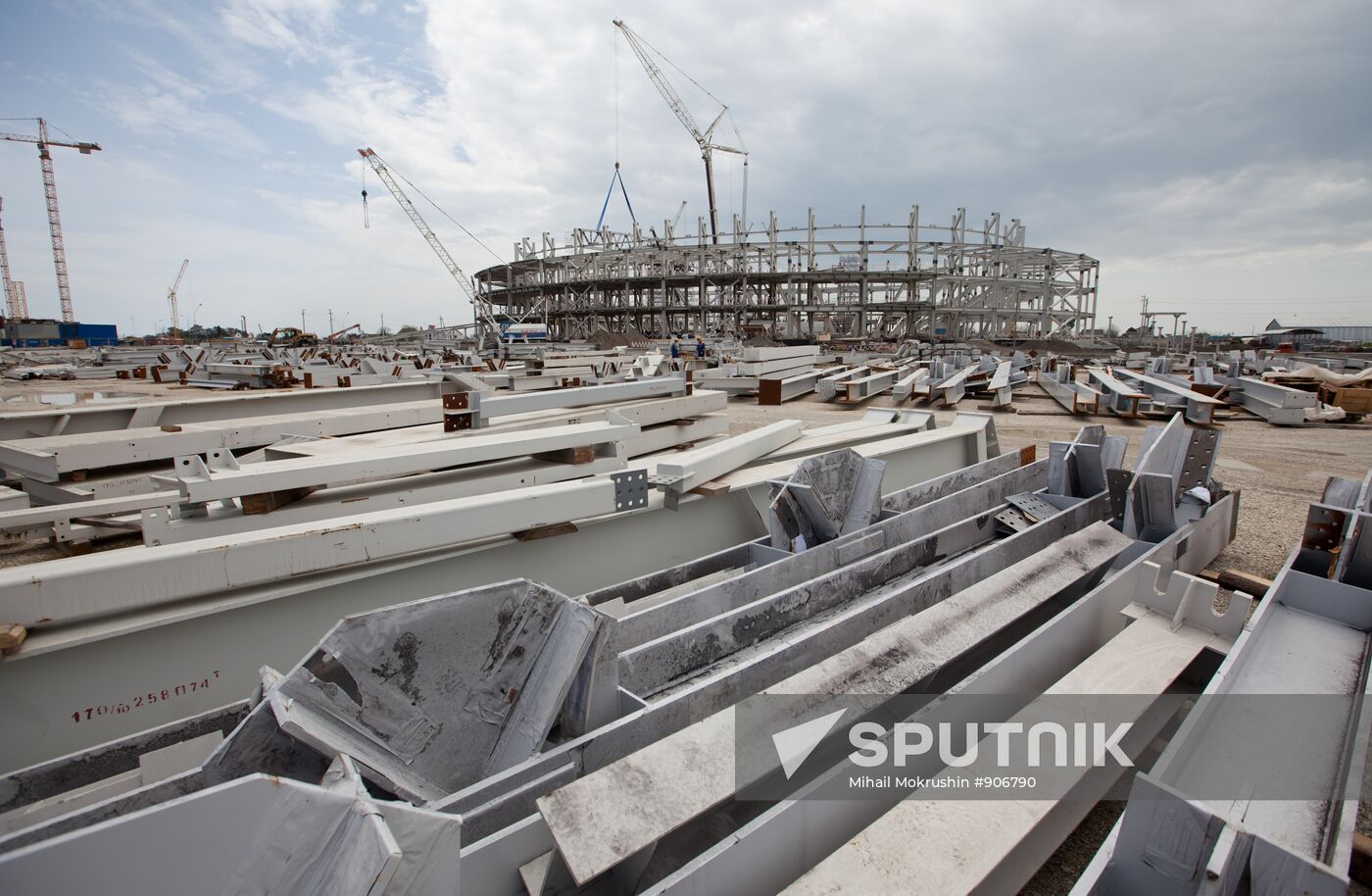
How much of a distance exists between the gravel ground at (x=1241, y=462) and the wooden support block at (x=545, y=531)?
2158 mm

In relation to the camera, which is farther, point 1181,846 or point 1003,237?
point 1003,237

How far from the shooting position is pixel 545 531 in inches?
112

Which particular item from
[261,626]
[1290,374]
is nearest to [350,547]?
[261,626]

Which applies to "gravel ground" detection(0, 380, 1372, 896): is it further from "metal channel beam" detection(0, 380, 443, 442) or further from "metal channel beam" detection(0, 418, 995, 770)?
"metal channel beam" detection(0, 418, 995, 770)

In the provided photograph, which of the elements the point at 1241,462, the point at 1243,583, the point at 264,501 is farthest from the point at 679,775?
the point at 1241,462

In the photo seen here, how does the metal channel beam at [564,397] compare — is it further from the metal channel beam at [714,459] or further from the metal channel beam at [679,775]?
the metal channel beam at [679,775]

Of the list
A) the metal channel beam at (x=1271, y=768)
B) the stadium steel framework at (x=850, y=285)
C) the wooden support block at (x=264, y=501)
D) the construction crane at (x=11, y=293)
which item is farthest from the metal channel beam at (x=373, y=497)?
the construction crane at (x=11, y=293)

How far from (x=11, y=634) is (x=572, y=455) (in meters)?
2.30

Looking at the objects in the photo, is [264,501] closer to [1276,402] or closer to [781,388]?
[781,388]

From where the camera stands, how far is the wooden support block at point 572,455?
3561mm

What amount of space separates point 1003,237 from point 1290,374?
27441 mm

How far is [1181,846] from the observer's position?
124 cm

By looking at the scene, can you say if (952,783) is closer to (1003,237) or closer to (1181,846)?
(1181,846)

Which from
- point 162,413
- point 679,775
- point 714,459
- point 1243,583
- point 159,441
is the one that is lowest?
point 1243,583
